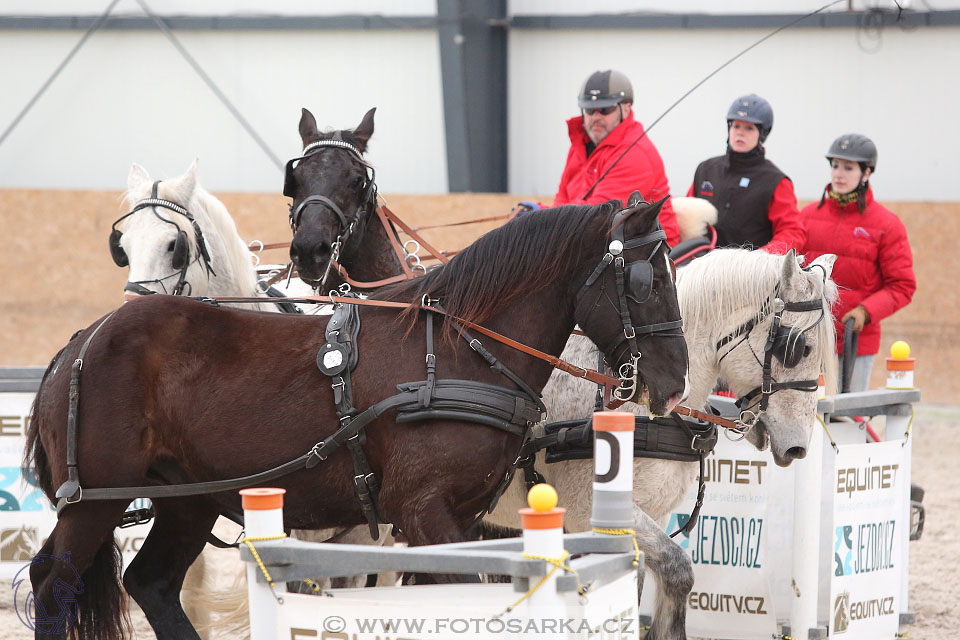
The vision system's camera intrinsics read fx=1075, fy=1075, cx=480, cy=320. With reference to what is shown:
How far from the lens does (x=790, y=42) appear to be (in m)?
Answer: 9.43

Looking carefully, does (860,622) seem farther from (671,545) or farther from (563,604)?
(563,604)

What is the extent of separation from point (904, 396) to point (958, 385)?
5215 millimetres

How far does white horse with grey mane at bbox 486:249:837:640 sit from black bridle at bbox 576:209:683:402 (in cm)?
58

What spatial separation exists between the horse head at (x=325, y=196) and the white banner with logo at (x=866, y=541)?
2.00 m

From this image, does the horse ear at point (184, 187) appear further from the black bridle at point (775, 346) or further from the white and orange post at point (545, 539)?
the white and orange post at point (545, 539)

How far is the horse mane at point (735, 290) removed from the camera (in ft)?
11.6

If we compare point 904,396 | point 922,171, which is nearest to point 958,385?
point 922,171

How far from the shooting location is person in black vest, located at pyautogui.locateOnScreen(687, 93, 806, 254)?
4863 mm

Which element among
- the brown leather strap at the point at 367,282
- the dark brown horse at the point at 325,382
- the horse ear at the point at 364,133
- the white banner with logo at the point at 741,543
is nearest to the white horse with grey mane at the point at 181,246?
the brown leather strap at the point at 367,282

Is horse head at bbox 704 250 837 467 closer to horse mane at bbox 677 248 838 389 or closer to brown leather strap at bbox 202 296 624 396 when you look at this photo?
horse mane at bbox 677 248 838 389

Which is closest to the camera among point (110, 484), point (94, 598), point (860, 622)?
point (110, 484)

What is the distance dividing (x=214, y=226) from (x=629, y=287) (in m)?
1.88

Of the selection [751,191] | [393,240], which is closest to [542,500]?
[393,240]

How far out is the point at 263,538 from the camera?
216cm
